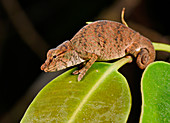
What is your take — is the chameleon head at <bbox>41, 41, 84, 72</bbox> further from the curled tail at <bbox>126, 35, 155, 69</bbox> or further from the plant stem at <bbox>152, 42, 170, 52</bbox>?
the plant stem at <bbox>152, 42, 170, 52</bbox>

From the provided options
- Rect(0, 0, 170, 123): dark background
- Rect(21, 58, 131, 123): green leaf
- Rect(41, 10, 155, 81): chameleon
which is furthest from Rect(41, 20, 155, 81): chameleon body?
Rect(0, 0, 170, 123): dark background

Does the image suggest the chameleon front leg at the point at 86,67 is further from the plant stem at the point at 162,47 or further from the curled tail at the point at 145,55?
the plant stem at the point at 162,47

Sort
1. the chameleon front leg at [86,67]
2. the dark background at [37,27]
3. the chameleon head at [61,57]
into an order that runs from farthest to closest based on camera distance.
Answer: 1. the dark background at [37,27]
2. the chameleon head at [61,57]
3. the chameleon front leg at [86,67]

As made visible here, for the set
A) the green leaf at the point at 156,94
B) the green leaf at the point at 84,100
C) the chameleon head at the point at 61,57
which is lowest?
the green leaf at the point at 156,94

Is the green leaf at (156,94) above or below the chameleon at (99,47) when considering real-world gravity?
below

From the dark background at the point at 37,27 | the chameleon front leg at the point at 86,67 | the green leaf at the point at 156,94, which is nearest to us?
the green leaf at the point at 156,94

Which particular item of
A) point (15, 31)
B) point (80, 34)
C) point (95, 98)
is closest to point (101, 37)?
point (80, 34)

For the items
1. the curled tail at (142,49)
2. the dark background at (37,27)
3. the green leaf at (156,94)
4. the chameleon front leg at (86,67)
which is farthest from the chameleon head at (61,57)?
the dark background at (37,27)
